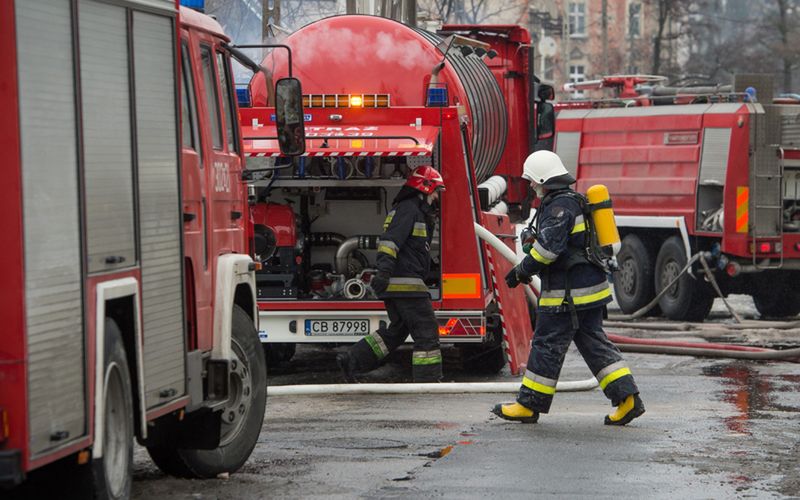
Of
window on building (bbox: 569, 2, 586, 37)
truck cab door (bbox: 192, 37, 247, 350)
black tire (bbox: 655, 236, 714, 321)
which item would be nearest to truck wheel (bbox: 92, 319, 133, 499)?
truck cab door (bbox: 192, 37, 247, 350)

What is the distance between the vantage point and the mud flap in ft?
43.3

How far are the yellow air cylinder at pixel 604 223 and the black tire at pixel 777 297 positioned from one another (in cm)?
969

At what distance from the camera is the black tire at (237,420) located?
320 inches

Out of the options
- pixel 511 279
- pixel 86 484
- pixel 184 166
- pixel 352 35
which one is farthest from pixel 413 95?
pixel 86 484

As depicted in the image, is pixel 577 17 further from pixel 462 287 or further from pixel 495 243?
pixel 462 287

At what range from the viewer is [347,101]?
13.5 m

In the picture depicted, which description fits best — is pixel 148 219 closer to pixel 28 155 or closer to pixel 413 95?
pixel 28 155

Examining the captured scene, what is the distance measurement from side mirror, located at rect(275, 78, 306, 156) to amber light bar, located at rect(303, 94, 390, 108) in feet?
14.6

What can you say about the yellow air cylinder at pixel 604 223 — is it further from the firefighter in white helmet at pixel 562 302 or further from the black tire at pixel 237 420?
the black tire at pixel 237 420

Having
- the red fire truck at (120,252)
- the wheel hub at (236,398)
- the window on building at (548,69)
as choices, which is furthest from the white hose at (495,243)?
the window on building at (548,69)

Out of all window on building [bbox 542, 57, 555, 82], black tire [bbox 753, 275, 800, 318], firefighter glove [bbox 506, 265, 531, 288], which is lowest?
black tire [bbox 753, 275, 800, 318]

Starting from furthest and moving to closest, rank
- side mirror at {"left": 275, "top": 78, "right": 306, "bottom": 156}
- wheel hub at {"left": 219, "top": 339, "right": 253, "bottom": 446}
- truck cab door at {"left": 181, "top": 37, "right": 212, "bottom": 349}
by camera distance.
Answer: side mirror at {"left": 275, "top": 78, "right": 306, "bottom": 156} → wheel hub at {"left": 219, "top": 339, "right": 253, "bottom": 446} → truck cab door at {"left": 181, "top": 37, "right": 212, "bottom": 349}

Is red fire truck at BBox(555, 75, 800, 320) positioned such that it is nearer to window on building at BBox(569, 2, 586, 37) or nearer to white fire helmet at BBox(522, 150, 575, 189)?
white fire helmet at BBox(522, 150, 575, 189)

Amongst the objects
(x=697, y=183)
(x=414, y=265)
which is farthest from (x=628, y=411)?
(x=697, y=183)
